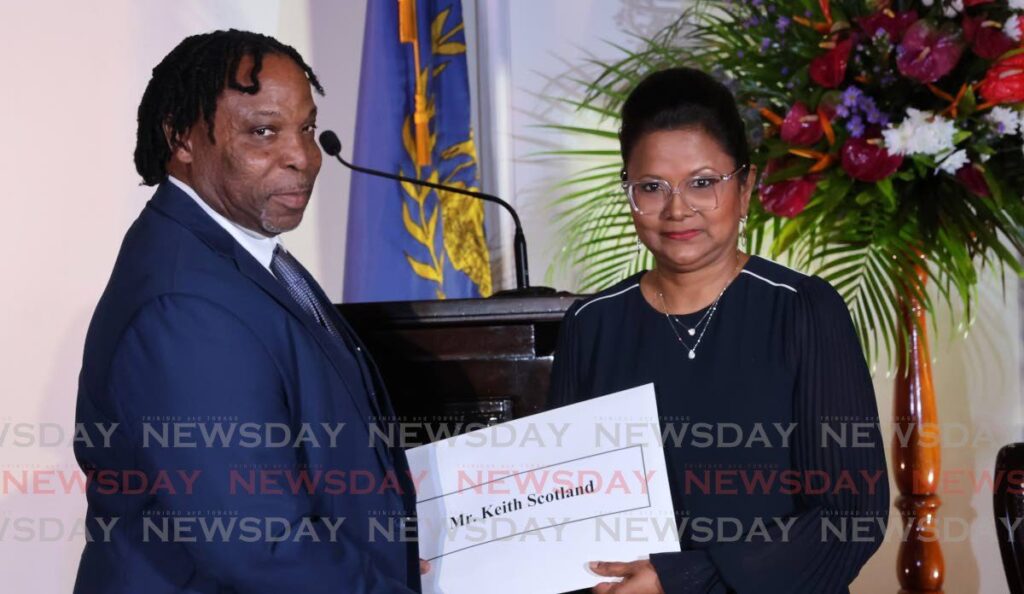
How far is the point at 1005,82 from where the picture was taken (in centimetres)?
246

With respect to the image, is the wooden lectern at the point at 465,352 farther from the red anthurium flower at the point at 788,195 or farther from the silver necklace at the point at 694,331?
the red anthurium flower at the point at 788,195

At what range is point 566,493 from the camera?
1.73 meters

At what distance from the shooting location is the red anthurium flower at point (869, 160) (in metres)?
2.46

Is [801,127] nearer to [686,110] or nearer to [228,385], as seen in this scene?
[686,110]

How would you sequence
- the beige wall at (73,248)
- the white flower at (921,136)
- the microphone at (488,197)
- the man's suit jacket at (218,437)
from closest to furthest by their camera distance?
the man's suit jacket at (218,437)
the microphone at (488,197)
the white flower at (921,136)
the beige wall at (73,248)

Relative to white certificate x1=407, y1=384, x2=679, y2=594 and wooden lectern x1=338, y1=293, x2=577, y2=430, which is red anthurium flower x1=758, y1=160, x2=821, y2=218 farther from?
white certificate x1=407, y1=384, x2=679, y2=594

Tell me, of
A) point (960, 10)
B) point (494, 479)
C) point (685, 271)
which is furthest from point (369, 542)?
point (960, 10)

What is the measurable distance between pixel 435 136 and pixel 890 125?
157 centimetres

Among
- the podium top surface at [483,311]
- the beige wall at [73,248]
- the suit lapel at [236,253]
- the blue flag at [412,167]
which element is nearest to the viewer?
the suit lapel at [236,253]

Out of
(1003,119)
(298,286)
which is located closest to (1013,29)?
(1003,119)

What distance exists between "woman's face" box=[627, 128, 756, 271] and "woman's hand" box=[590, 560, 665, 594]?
447mm

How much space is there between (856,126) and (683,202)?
0.95 m

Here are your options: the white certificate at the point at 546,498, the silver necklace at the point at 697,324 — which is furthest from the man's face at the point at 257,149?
the silver necklace at the point at 697,324

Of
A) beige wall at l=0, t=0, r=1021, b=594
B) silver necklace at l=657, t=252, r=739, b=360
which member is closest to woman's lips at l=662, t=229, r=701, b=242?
silver necklace at l=657, t=252, r=739, b=360
